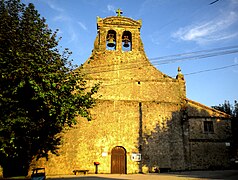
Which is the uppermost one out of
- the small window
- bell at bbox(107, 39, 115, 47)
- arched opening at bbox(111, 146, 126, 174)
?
bell at bbox(107, 39, 115, 47)

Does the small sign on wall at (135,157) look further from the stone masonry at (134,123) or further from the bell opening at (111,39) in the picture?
the bell opening at (111,39)

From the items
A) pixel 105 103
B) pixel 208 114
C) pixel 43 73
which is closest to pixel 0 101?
pixel 43 73

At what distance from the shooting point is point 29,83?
35.3ft

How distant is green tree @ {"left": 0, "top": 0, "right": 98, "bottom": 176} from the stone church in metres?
6.61

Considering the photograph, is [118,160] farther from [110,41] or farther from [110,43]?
[110,41]

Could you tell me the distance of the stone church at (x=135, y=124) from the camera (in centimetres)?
1889

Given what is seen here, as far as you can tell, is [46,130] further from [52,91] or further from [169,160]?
[169,160]

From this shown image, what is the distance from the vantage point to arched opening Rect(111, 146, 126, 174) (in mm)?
18888

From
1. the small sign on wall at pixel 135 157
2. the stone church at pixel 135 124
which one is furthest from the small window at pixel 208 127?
the small sign on wall at pixel 135 157

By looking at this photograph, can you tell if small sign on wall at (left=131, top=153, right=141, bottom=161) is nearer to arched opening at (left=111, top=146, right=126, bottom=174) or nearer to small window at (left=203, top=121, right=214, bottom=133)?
arched opening at (left=111, top=146, right=126, bottom=174)

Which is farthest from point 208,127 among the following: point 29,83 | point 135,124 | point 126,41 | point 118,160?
point 29,83

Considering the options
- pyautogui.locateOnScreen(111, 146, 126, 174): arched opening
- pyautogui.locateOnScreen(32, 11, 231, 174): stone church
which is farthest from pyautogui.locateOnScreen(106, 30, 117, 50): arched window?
pyautogui.locateOnScreen(111, 146, 126, 174): arched opening

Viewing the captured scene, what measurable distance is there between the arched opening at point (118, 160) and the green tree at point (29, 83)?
770 cm

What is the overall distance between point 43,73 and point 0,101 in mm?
2308
